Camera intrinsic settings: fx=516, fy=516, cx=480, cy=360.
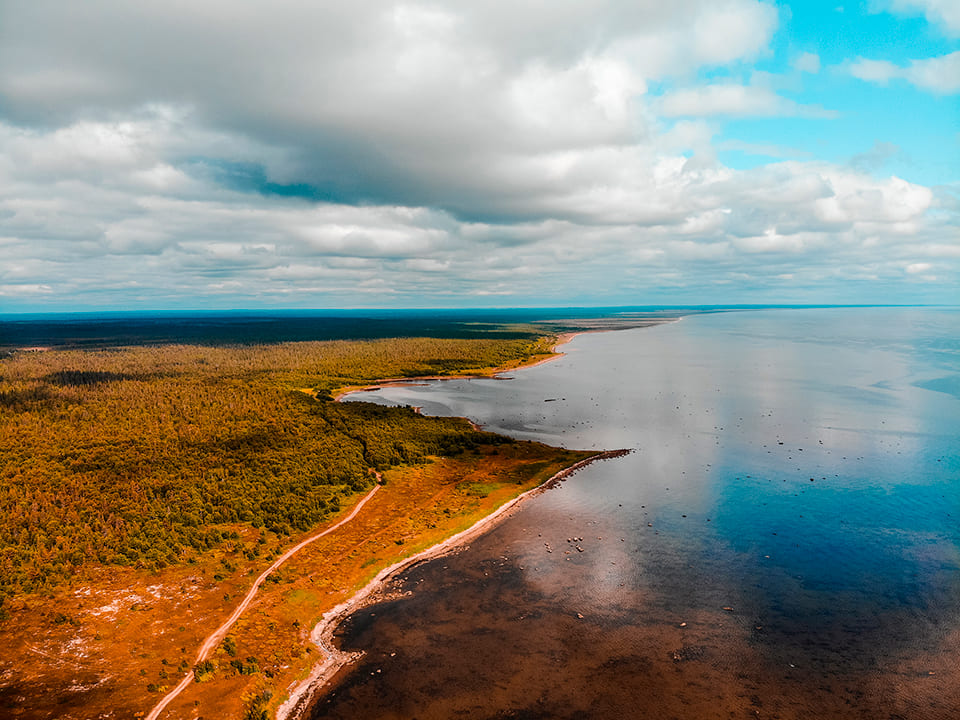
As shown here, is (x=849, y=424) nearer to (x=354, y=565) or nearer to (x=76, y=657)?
(x=354, y=565)

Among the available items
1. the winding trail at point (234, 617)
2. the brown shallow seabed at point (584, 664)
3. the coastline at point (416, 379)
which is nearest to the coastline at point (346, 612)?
the brown shallow seabed at point (584, 664)

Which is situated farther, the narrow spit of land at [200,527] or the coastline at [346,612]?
the narrow spit of land at [200,527]

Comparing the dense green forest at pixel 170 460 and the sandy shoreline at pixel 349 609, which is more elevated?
→ the dense green forest at pixel 170 460

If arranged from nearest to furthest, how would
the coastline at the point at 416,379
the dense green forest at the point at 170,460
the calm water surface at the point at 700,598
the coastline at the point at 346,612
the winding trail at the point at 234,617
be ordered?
1. the winding trail at the point at 234,617
2. the coastline at the point at 346,612
3. the calm water surface at the point at 700,598
4. the dense green forest at the point at 170,460
5. the coastline at the point at 416,379

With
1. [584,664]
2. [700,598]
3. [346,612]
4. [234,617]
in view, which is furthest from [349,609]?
[700,598]

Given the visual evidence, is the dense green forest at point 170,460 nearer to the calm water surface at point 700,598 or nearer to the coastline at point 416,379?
the coastline at point 416,379

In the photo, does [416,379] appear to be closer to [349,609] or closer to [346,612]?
[349,609]
